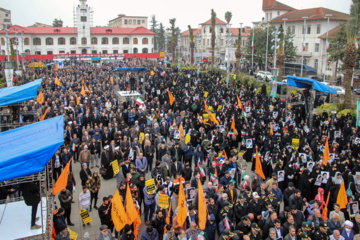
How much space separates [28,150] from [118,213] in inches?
108

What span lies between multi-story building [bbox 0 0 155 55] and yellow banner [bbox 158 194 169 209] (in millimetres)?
74193

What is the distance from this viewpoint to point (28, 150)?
5.31 m

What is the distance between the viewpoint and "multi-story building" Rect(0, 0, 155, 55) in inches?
2899

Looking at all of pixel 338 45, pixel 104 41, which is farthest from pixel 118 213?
pixel 104 41

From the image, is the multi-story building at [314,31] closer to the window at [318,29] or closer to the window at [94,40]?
the window at [318,29]

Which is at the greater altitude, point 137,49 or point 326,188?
point 137,49

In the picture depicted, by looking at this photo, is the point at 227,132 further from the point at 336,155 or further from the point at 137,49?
the point at 137,49

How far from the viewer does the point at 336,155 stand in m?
11.1

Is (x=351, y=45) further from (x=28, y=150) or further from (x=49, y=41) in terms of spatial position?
(x=49, y=41)

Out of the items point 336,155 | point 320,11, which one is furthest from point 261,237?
point 320,11

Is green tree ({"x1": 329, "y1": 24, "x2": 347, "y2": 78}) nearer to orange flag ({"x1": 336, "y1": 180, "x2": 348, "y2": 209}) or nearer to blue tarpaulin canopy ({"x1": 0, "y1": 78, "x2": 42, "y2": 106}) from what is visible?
orange flag ({"x1": 336, "y1": 180, "x2": 348, "y2": 209})

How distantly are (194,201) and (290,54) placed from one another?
41.8m

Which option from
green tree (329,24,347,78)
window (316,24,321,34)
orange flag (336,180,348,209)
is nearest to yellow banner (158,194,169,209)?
orange flag (336,180,348,209)

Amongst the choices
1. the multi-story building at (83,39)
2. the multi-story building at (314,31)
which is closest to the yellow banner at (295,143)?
the multi-story building at (314,31)
